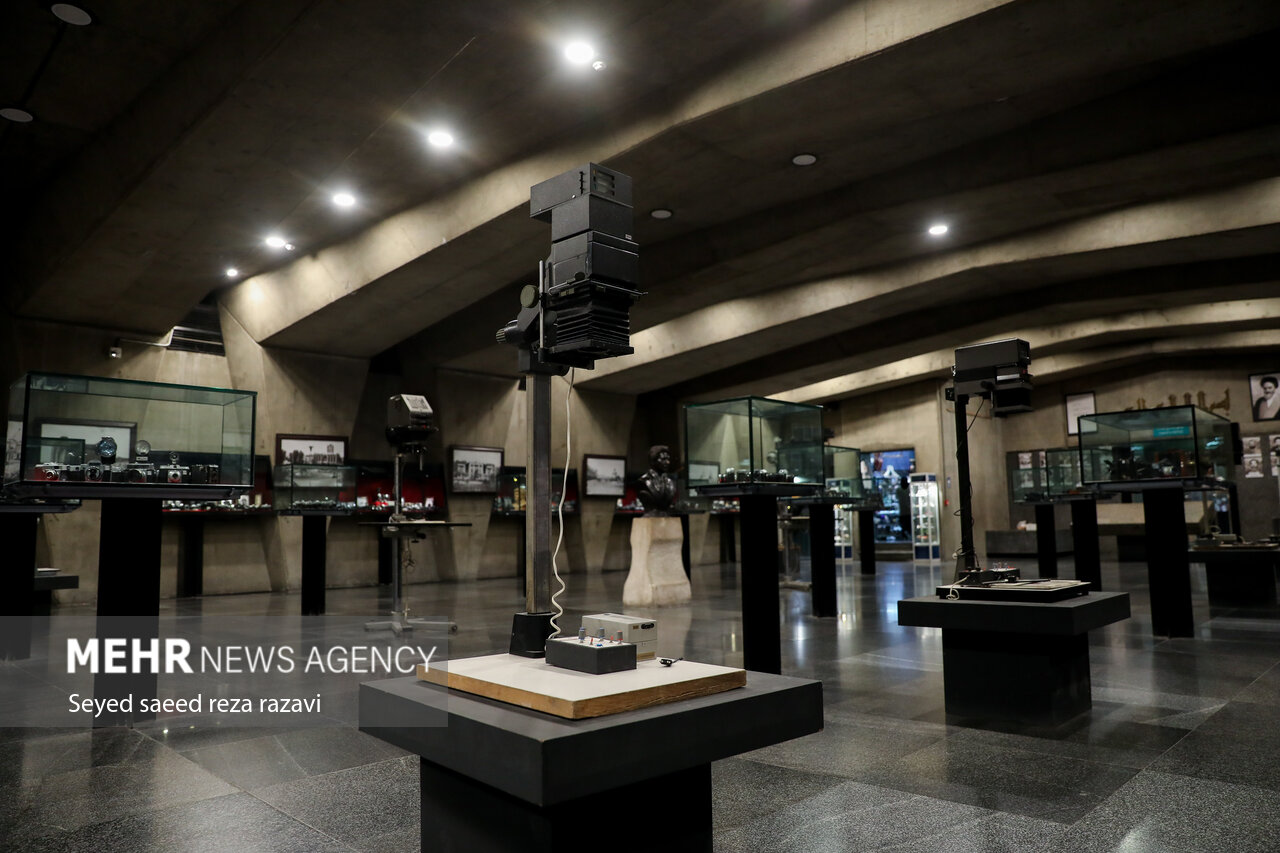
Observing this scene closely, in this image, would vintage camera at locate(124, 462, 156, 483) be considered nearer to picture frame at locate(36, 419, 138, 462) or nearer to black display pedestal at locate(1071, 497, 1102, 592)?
picture frame at locate(36, 419, 138, 462)

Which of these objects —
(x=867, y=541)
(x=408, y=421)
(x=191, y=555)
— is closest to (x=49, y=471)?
(x=408, y=421)

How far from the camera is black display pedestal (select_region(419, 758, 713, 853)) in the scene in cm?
170

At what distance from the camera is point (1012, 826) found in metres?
2.78

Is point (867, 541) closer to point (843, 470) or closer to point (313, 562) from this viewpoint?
point (843, 470)

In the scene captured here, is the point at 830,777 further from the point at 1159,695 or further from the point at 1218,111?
the point at 1218,111

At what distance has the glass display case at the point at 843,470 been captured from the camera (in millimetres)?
11367

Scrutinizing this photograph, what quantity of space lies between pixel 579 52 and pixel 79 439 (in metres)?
5.15

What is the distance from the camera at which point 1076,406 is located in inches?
910

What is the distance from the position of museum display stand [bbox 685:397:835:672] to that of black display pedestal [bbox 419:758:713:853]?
3.00m

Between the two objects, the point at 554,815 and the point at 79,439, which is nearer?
the point at 554,815

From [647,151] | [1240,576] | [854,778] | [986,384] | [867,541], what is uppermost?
[647,151]

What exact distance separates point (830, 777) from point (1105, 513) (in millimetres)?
22922

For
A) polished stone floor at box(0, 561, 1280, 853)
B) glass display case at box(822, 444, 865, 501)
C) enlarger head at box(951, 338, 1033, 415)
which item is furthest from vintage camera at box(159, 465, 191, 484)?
glass display case at box(822, 444, 865, 501)

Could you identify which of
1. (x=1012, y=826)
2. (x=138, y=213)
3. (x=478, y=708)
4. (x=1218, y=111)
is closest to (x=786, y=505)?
(x=1218, y=111)
